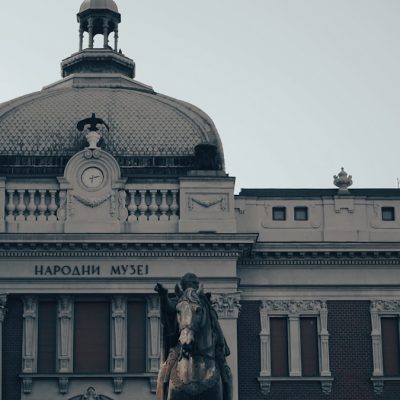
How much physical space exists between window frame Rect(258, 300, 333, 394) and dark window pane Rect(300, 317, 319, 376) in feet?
0.63

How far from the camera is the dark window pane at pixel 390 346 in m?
51.8

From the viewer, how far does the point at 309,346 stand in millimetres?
51750

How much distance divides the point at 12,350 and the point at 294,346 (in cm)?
1122

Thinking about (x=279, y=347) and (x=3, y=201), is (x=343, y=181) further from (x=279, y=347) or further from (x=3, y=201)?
(x=3, y=201)

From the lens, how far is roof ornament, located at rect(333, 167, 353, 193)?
5347 centimetres

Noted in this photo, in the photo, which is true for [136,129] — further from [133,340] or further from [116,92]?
[133,340]

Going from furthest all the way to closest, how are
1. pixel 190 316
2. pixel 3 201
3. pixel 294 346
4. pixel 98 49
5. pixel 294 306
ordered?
pixel 98 49
pixel 294 306
pixel 294 346
pixel 3 201
pixel 190 316

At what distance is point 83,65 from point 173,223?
12297 mm

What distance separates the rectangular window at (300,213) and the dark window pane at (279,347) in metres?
4.26

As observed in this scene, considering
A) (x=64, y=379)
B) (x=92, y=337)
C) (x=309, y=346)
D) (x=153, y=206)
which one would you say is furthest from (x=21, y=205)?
(x=309, y=346)

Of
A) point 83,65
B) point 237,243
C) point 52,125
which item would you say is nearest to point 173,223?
point 237,243

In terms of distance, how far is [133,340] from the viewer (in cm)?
5012

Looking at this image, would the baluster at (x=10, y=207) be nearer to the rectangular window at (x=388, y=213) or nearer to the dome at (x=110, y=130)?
the dome at (x=110, y=130)

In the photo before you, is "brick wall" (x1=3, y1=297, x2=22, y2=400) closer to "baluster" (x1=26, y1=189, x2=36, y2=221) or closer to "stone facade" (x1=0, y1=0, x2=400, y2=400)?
"stone facade" (x1=0, y1=0, x2=400, y2=400)
